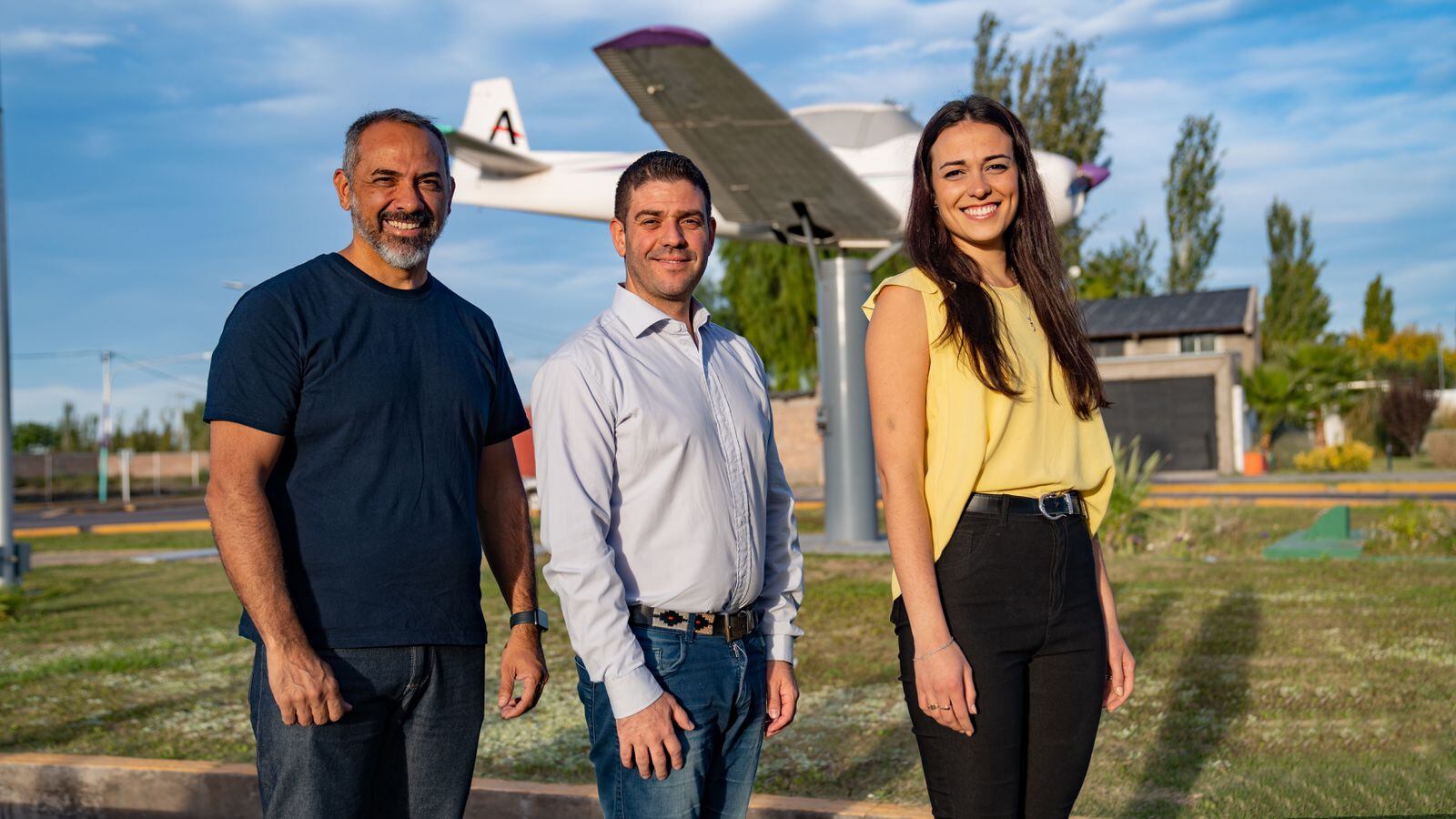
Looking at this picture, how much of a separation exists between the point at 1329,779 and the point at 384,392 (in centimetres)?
373

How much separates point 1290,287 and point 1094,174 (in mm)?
43045

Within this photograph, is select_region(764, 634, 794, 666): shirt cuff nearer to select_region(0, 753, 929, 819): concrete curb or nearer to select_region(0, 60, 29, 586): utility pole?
select_region(0, 753, 929, 819): concrete curb

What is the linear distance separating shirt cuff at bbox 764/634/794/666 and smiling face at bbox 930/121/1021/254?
0.94 meters

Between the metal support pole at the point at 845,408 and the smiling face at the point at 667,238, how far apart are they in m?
10.4

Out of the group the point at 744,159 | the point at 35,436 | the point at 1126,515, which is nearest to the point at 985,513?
the point at 1126,515

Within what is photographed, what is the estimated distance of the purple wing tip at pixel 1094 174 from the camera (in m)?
19.7

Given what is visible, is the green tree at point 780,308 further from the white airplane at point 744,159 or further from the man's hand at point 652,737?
the man's hand at point 652,737

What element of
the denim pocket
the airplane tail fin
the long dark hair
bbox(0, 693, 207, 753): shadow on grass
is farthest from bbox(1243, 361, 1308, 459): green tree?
the denim pocket

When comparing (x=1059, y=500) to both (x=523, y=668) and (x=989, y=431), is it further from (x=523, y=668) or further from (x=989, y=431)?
(x=523, y=668)

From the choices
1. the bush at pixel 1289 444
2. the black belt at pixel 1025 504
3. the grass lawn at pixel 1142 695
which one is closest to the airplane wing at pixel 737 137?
the grass lawn at pixel 1142 695

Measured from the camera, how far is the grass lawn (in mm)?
4559

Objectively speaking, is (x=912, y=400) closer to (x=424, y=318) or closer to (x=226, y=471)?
(x=424, y=318)

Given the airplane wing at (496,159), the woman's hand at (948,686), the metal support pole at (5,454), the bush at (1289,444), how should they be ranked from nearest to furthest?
the woman's hand at (948,686), the metal support pole at (5,454), the airplane wing at (496,159), the bush at (1289,444)

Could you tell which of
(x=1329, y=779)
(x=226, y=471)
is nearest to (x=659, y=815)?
(x=226, y=471)
